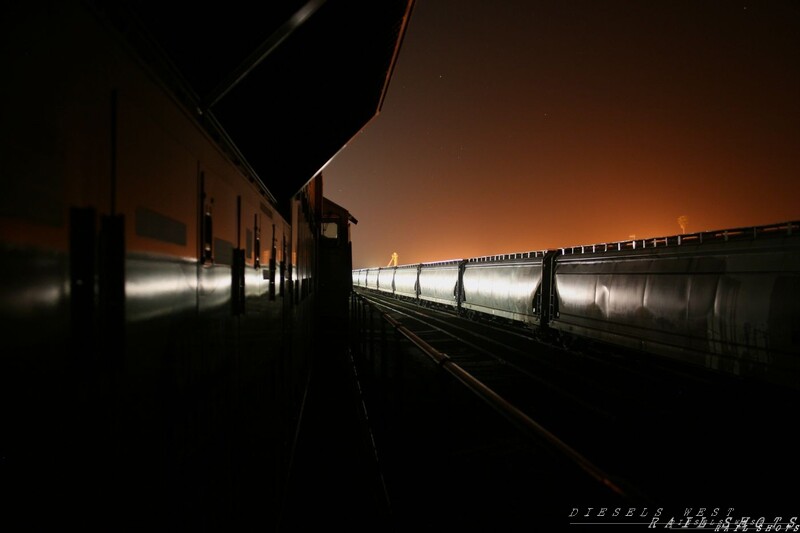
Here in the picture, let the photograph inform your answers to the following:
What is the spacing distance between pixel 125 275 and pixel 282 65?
113 inches

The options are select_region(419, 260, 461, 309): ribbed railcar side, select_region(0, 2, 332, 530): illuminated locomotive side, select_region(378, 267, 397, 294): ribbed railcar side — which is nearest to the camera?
select_region(0, 2, 332, 530): illuminated locomotive side

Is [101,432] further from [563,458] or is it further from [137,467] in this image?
[563,458]

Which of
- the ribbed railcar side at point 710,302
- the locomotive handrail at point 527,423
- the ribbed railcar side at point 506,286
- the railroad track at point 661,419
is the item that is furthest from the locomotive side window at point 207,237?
the ribbed railcar side at point 506,286

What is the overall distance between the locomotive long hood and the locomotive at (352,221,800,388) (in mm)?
7098

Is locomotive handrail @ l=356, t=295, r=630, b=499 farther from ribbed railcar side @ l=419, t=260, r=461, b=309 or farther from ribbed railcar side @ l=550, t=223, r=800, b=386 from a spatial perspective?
ribbed railcar side @ l=419, t=260, r=461, b=309

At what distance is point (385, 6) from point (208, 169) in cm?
203

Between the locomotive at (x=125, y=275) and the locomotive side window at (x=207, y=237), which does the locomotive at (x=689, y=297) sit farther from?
the locomotive side window at (x=207, y=237)

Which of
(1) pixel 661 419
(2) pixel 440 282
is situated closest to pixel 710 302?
(1) pixel 661 419

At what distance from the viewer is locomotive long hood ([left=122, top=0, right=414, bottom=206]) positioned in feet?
8.79

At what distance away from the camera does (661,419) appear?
7.93 metres

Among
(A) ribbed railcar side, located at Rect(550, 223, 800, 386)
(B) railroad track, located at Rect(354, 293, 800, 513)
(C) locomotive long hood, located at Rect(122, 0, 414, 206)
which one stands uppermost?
(C) locomotive long hood, located at Rect(122, 0, 414, 206)

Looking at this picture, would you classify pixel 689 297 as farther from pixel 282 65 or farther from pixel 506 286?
pixel 506 286

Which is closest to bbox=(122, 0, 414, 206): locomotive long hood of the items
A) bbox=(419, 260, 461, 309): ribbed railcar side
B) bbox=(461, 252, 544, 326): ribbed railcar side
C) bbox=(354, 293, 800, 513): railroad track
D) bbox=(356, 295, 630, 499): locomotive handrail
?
bbox=(356, 295, 630, 499): locomotive handrail

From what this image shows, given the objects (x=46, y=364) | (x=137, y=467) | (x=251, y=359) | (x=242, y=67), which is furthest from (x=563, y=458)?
(x=242, y=67)
